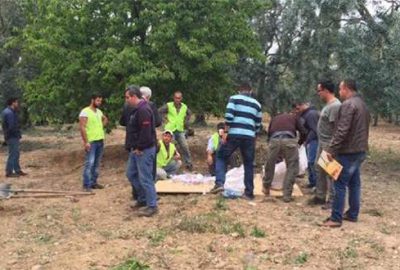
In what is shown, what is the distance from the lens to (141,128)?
8.66 metres

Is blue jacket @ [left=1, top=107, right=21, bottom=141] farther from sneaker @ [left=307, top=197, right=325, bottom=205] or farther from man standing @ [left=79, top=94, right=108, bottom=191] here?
sneaker @ [left=307, top=197, right=325, bottom=205]

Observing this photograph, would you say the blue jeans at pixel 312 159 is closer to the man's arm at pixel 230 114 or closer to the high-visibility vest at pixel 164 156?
the man's arm at pixel 230 114

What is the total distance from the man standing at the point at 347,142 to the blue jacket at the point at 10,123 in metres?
8.22

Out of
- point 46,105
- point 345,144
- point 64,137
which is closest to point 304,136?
point 345,144

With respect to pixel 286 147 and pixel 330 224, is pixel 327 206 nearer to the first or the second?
pixel 286 147

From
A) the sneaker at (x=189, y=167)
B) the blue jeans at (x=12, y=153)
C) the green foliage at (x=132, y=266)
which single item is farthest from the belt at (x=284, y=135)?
the blue jeans at (x=12, y=153)

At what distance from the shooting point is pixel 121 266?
249 inches

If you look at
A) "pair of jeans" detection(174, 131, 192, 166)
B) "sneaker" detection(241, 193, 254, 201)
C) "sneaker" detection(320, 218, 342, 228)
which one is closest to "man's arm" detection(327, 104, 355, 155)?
"sneaker" detection(320, 218, 342, 228)

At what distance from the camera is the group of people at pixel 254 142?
7965 mm

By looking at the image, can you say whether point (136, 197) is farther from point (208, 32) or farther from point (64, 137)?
point (64, 137)

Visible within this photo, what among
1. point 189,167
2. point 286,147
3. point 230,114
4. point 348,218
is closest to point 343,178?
point 348,218

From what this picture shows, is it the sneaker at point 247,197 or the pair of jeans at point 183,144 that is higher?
the pair of jeans at point 183,144

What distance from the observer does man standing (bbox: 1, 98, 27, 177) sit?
13.5 meters

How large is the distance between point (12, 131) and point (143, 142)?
20.2 ft
